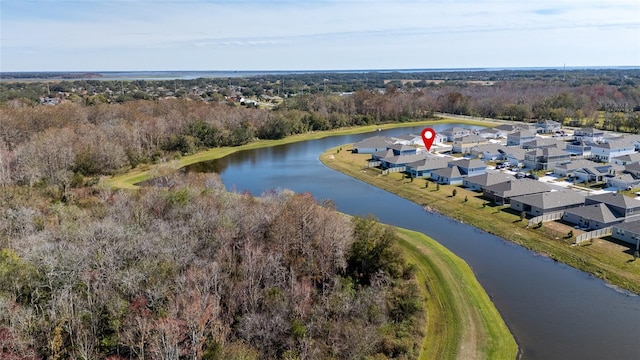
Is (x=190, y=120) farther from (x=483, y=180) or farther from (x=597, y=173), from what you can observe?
(x=597, y=173)

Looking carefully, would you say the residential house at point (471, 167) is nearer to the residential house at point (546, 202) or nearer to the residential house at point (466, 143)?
the residential house at point (546, 202)

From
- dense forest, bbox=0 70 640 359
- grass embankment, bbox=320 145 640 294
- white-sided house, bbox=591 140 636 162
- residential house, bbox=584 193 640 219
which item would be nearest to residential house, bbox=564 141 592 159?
white-sided house, bbox=591 140 636 162

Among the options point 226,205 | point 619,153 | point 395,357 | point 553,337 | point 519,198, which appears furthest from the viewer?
point 619,153

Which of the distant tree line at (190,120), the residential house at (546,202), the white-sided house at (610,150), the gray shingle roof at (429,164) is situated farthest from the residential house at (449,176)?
the distant tree line at (190,120)

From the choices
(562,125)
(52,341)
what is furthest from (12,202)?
(562,125)

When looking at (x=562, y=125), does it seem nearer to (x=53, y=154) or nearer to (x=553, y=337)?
(x=553, y=337)

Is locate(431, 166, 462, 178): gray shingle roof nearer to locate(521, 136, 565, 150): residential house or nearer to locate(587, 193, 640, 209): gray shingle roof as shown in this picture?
locate(587, 193, 640, 209): gray shingle roof
